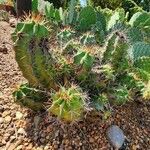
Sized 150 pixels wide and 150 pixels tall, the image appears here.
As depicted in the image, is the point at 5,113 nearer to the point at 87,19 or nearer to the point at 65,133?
the point at 65,133

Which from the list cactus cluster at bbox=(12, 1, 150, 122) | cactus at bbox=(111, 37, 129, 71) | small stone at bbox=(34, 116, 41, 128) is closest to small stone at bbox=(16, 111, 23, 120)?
small stone at bbox=(34, 116, 41, 128)

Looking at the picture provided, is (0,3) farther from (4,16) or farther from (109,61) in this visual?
(109,61)

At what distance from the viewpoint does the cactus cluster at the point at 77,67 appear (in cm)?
367

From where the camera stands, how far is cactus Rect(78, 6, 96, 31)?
6.18 m

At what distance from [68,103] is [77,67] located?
0.63 m

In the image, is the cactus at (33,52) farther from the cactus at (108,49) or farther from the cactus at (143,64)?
the cactus at (143,64)

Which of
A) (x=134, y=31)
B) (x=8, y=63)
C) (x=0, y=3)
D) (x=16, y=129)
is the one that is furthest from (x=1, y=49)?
(x=0, y=3)

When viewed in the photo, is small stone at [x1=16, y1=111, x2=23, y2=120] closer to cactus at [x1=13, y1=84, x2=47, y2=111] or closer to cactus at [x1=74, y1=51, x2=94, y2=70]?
cactus at [x1=13, y1=84, x2=47, y2=111]

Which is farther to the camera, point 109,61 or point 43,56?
point 109,61

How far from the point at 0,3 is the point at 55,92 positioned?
4.69m

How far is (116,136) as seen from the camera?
4109mm

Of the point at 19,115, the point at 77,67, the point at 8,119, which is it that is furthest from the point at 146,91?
the point at 8,119

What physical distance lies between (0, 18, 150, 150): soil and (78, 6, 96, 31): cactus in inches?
75.8

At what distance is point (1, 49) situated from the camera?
→ 5242 mm
